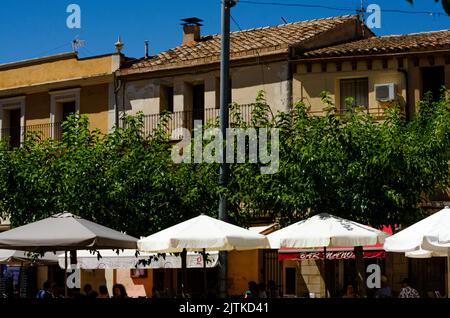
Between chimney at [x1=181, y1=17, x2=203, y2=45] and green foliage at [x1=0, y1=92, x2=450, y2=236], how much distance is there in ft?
25.2

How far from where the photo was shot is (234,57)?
27.1 meters

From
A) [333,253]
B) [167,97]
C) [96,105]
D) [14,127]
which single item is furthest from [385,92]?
[14,127]

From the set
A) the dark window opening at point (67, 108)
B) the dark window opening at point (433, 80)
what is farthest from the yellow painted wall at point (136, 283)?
the dark window opening at point (433, 80)

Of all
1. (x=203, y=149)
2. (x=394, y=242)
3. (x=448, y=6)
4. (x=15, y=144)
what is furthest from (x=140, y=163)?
(x=448, y=6)

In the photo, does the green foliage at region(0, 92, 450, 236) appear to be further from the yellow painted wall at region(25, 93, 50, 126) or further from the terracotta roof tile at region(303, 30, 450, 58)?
the yellow painted wall at region(25, 93, 50, 126)

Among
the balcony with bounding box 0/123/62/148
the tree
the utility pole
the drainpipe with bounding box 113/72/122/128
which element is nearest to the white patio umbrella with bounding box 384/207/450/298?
the tree

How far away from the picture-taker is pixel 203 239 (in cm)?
1541

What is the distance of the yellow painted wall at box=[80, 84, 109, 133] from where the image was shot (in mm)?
29766

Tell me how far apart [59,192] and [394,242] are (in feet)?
32.2

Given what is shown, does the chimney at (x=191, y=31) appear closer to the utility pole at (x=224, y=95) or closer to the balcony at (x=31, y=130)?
the balcony at (x=31, y=130)

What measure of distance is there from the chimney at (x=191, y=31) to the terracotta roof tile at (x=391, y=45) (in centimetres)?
623

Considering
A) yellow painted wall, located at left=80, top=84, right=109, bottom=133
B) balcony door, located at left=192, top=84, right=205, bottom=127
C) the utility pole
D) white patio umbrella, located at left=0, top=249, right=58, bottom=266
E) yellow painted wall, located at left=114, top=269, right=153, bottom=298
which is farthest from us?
yellow painted wall, located at left=80, top=84, right=109, bottom=133

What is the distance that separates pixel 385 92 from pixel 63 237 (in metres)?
12.3

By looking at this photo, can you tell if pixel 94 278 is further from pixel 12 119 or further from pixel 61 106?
pixel 12 119
